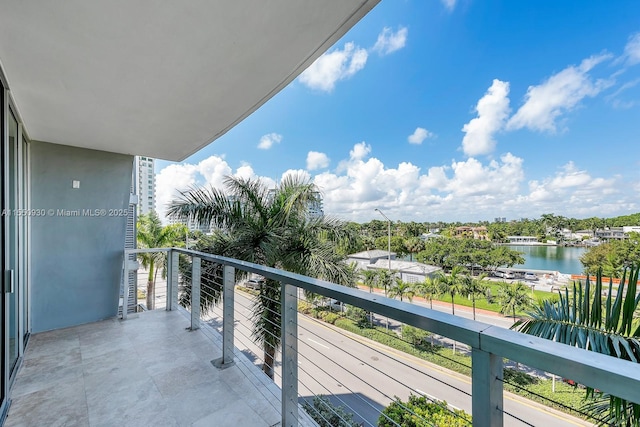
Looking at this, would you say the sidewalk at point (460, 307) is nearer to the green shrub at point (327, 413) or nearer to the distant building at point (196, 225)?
the distant building at point (196, 225)

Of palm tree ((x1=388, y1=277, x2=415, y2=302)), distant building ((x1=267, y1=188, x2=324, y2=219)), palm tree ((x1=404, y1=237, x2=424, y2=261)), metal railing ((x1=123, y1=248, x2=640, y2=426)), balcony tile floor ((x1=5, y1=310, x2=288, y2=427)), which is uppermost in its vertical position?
distant building ((x1=267, y1=188, x2=324, y2=219))

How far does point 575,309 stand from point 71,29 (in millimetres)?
3387

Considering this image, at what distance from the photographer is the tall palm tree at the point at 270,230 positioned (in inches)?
190

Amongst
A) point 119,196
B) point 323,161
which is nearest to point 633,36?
point 323,161

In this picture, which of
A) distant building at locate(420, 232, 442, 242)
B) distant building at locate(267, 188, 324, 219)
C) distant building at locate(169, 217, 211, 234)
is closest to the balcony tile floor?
distant building at locate(169, 217, 211, 234)

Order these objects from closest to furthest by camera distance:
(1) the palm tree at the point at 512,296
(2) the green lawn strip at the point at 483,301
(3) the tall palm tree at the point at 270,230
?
(3) the tall palm tree at the point at 270,230
(1) the palm tree at the point at 512,296
(2) the green lawn strip at the point at 483,301

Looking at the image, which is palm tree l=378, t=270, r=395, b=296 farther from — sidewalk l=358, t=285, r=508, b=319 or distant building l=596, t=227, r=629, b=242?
distant building l=596, t=227, r=629, b=242

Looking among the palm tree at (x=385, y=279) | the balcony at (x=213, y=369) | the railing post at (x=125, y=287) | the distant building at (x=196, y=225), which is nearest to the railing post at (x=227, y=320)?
the balcony at (x=213, y=369)

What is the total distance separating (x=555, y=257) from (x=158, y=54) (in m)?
19.4

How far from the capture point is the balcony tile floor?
1.99 m

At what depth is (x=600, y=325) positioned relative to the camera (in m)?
1.52

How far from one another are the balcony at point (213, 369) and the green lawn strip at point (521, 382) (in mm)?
80

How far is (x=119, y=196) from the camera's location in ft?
14.4

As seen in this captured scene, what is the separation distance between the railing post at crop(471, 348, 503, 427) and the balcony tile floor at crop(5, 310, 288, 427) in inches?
58.2
